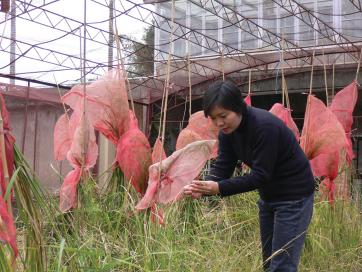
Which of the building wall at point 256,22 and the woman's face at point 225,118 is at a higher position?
the building wall at point 256,22

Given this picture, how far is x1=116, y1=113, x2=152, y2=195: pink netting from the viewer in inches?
138

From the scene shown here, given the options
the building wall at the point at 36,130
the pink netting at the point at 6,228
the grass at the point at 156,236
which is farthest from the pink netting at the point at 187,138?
the building wall at the point at 36,130

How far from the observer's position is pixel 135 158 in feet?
11.6

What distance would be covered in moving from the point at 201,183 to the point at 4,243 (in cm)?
98

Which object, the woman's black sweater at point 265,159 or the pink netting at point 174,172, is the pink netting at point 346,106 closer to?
the pink netting at point 174,172

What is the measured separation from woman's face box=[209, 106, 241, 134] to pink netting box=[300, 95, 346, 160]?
1.97 m

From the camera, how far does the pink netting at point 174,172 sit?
10.2 feet

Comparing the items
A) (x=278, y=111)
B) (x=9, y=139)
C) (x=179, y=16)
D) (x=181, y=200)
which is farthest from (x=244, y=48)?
(x=9, y=139)

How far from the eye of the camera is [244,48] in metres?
12.7

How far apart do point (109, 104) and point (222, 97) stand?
4.56ft

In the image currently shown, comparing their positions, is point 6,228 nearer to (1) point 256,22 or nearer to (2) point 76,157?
(2) point 76,157

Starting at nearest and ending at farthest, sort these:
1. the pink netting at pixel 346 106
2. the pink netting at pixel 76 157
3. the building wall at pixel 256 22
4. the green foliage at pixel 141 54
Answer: the pink netting at pixel 76 157, the pink netting at pixel 346 106, the green foliage at pixel 141 54, the building wall at pixel 256 22

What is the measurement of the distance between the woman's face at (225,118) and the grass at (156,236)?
583 mm

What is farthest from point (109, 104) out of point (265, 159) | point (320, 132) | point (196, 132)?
point (320, 132)
